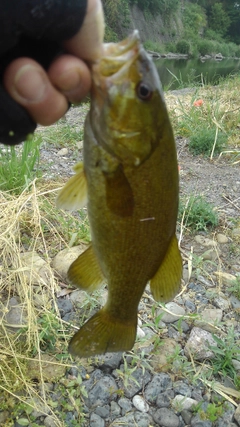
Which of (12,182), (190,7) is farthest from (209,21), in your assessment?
(12,182)

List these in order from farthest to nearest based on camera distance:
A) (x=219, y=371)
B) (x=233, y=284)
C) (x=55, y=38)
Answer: (x=233, y=284), (x=219, y=371), (x=55, y=38)

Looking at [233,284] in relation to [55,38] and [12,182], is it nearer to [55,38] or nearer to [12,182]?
[12,182]

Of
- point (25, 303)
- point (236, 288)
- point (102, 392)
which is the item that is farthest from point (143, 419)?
point (236, 288)

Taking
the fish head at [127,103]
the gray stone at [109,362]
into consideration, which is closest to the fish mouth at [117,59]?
the fish head at [127,103]

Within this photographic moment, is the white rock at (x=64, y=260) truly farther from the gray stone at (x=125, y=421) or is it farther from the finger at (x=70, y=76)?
the finger at (x=70, y=76)

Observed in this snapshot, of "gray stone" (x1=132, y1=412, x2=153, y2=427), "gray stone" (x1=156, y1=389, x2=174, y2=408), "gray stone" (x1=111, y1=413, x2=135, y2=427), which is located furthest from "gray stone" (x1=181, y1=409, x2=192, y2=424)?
"gray stone" (x1=111, y1=413, x2=135, y2=427)

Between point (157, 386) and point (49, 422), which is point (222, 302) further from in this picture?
point (49, 422)
